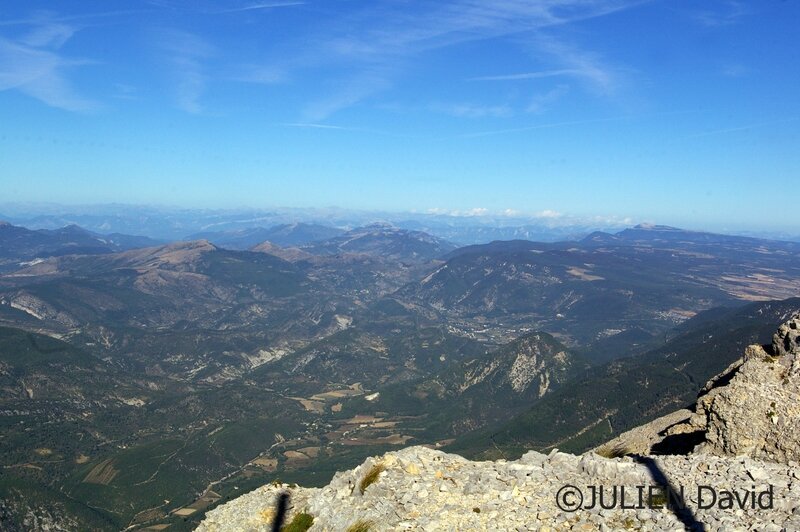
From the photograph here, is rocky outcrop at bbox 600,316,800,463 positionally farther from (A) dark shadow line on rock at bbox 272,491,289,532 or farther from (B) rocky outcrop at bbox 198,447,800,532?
(A) dark shadow line on rock at bbox 272,491,289,532

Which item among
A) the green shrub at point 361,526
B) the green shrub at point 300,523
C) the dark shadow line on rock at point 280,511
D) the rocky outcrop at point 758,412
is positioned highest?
the rocky outcrop at point 758,412

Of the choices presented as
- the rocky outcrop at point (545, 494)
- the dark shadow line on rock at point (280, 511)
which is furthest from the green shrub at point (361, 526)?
the dark shadow line on rock at point (280, 511)

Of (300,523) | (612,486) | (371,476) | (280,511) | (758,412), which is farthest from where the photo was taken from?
(280,511)

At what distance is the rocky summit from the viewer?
27.3 metres

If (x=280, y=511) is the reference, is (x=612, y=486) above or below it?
above

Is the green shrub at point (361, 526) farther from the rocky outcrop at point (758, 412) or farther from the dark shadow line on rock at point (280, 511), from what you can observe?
the rocky outcrop at point (758, 412)

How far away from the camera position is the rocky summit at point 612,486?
27312mm

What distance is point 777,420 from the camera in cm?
3325

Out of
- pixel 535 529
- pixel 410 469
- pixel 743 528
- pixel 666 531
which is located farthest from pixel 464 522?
pixel 743 528

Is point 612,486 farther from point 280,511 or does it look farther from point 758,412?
point 280,511

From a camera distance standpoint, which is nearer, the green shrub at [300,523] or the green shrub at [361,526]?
the green shrub at [361,526]

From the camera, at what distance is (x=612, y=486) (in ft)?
101

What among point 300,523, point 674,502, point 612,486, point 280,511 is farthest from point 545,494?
point 280,511

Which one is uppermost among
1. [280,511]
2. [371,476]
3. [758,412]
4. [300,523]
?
[758,412]
